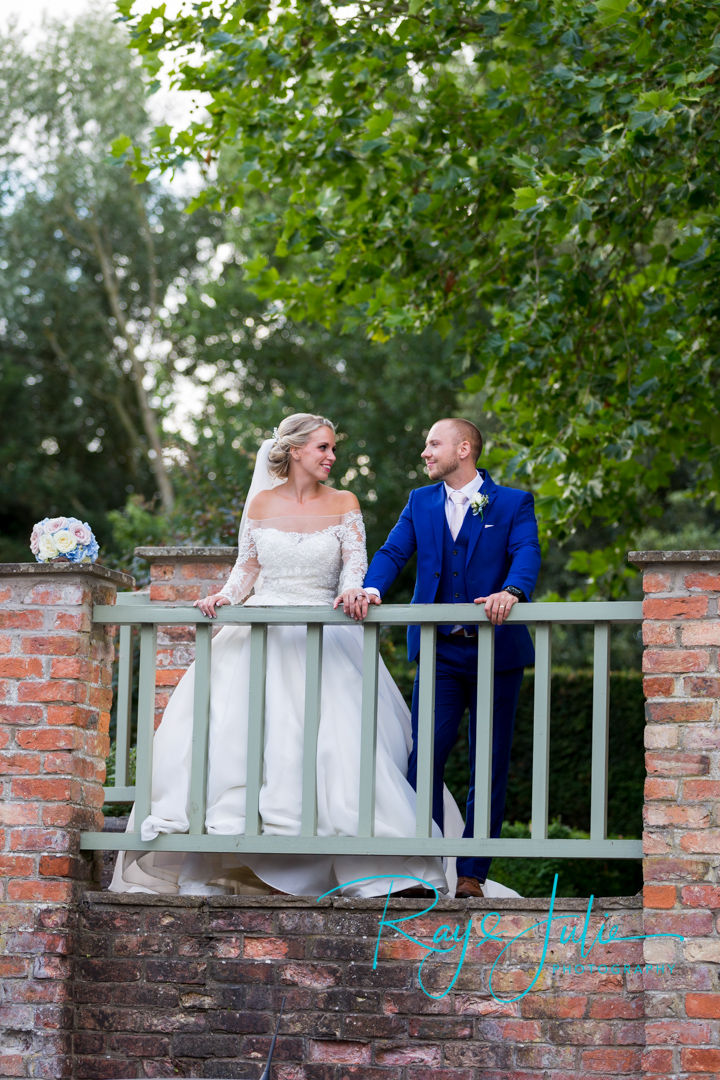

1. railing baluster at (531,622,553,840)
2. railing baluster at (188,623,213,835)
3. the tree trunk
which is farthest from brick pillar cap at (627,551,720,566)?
the tree trunk

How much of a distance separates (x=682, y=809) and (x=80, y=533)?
224cm

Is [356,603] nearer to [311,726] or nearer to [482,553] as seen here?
[311,726]

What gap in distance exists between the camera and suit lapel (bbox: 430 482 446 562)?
14.0 ft

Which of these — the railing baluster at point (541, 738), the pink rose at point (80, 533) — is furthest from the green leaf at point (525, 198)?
the pink rose at point (80, 533)

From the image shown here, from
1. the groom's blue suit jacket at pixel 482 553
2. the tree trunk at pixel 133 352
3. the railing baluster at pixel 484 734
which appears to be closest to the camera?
the railing baluster at pixel 484 734

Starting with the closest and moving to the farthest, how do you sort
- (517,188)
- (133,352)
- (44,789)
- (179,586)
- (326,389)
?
(44,789)
(179,586)
(517,188)
(326,389)
(133,352)

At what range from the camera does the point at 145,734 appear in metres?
3.97

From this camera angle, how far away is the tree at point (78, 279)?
21031mm

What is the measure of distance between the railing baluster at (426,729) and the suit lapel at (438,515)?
48 cm

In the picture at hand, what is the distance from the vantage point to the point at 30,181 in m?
21.4

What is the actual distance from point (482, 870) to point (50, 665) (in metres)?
1.68

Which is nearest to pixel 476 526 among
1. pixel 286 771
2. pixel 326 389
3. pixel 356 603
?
pixel 356 603

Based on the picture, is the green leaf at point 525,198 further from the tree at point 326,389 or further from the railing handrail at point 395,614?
the tree at point 326,389

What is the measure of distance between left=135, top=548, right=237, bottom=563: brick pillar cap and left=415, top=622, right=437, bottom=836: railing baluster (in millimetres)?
1553
